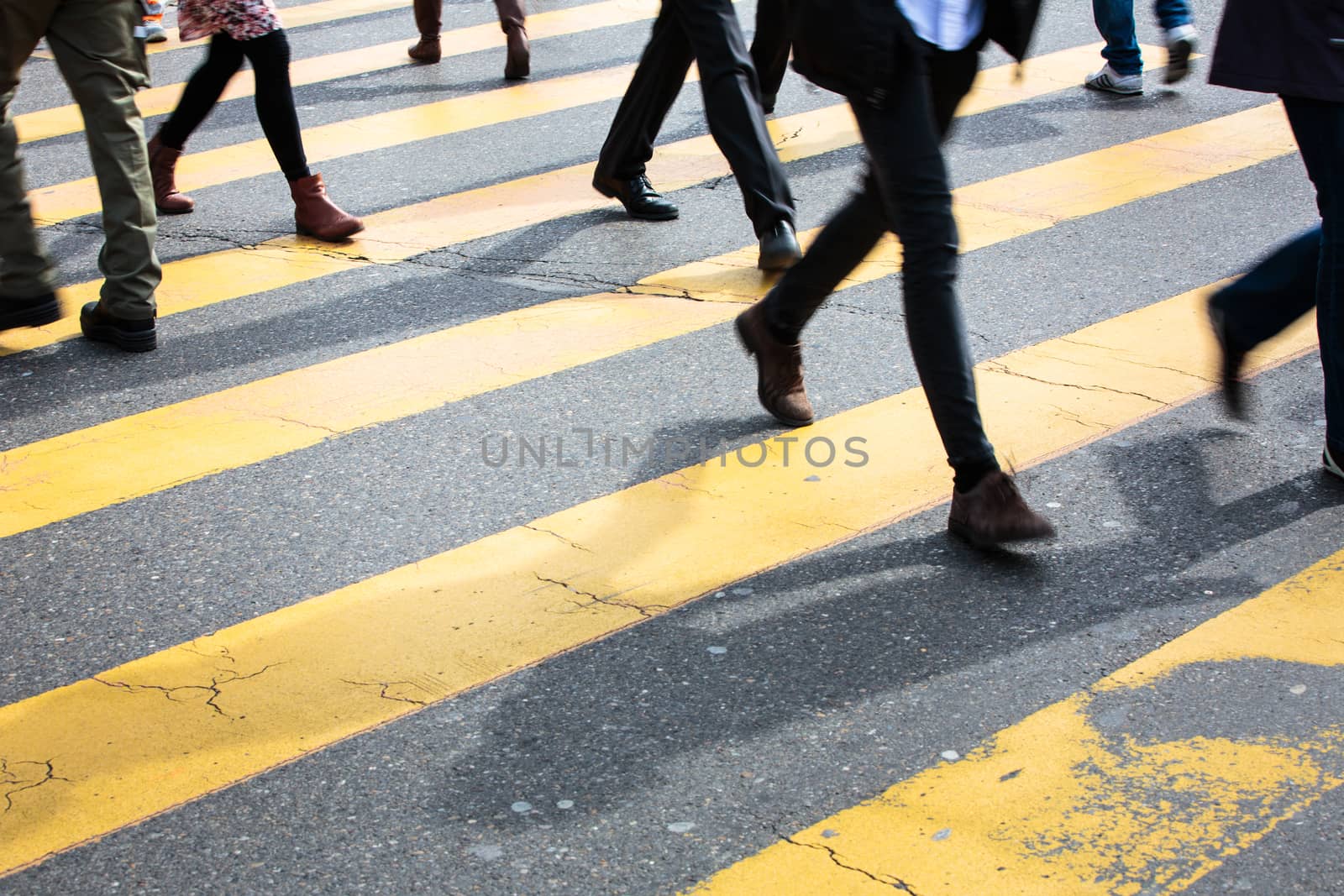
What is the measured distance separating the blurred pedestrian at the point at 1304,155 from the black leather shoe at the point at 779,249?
1.41 metres

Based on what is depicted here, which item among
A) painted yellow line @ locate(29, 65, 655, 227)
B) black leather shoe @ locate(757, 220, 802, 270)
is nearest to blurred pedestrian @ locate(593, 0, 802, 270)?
black leather shoe @ locate(757, 220, 802, 270)

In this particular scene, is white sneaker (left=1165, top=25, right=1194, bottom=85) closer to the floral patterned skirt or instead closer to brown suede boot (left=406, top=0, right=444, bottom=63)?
the floral patterned skirt

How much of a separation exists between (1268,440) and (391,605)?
7.31 ft

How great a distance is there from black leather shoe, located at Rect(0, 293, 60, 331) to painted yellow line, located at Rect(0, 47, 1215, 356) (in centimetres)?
10

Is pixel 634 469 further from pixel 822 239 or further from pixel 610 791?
pixel 610 791

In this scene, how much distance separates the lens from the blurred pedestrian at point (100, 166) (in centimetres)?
479

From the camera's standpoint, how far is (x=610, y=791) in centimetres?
273

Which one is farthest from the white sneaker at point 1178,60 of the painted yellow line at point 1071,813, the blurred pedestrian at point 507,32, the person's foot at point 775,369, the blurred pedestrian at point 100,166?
the blurred pedestrian at point 507,32

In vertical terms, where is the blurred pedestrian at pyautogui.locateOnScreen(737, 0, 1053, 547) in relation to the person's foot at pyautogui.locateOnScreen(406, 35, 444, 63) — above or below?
above

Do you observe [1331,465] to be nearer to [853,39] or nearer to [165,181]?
[853,39]

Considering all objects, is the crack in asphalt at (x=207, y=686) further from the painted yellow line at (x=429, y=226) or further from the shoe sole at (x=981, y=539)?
the painted yellow line at (x=429, y=226)

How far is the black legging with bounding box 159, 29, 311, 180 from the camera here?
18.9ft

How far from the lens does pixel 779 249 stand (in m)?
4.93

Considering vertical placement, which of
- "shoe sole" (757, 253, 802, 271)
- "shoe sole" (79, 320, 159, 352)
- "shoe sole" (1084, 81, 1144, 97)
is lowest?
"shoe sole" (79, 320, 159, 352)
